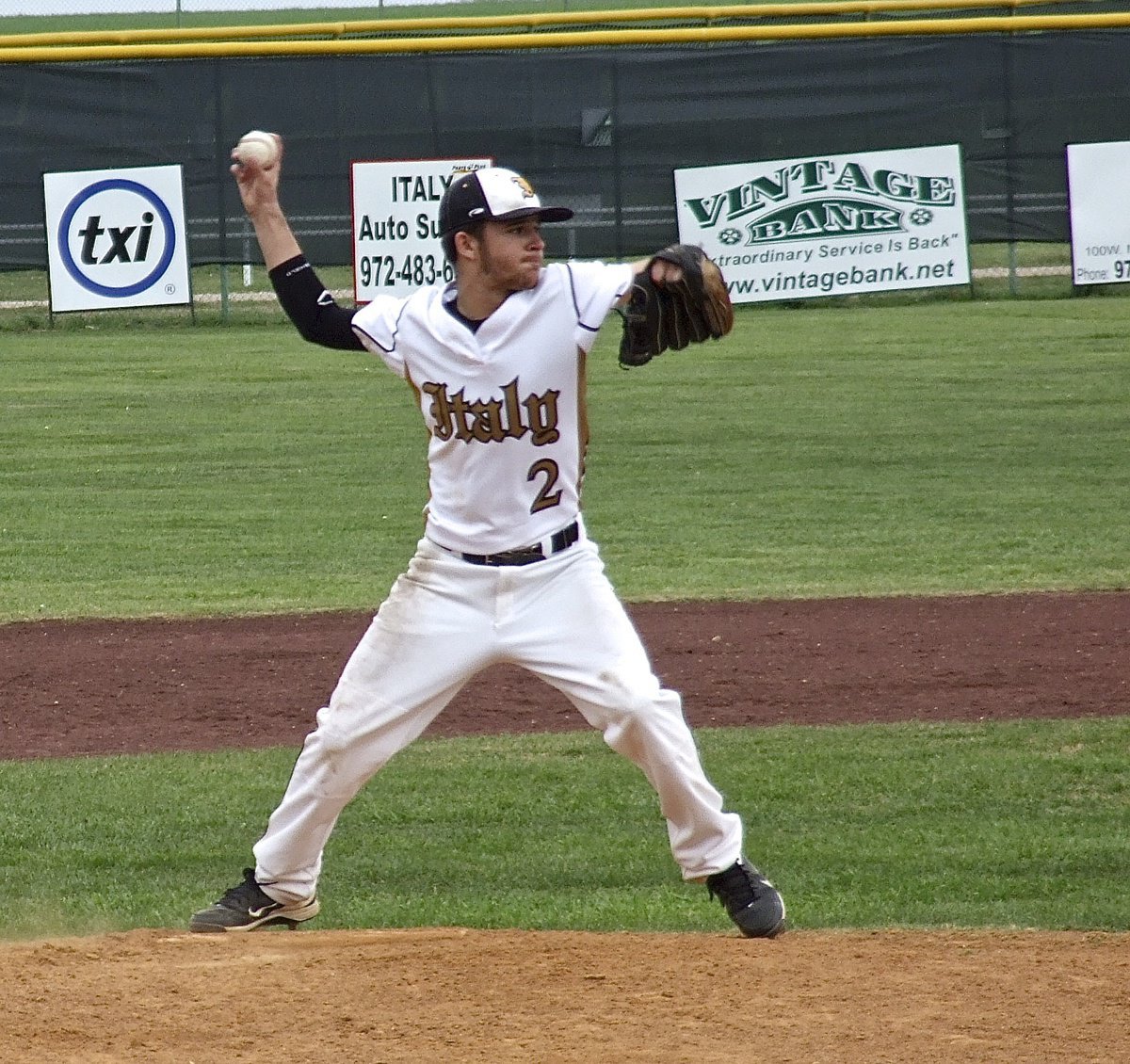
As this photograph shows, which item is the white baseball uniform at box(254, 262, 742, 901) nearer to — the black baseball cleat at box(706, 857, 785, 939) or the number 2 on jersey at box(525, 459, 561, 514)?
the number 2 on jersey at box(525, 459, 561, 514)

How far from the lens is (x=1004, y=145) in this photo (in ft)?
58.3

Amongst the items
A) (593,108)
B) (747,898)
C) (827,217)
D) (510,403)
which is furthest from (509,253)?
(593,108)

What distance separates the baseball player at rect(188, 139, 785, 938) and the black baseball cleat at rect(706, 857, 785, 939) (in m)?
0.07

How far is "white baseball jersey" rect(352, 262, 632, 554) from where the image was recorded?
14.1ft

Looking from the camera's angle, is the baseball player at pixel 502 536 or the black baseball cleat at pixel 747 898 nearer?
the baseball player at pixel 502 536

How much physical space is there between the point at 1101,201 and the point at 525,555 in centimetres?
1433

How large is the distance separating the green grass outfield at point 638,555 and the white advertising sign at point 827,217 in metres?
0.63

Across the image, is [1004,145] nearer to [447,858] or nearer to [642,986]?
[447,858]

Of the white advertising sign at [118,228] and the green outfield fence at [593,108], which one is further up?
the green outfield fence at [593,108]

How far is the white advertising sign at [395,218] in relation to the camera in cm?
1705

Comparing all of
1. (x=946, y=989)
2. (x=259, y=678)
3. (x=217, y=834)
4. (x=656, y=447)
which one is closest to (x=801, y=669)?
(x=259, y=678)

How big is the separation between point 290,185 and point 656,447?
5.95 m

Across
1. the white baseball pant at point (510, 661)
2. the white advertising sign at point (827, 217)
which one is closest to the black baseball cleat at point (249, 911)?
the white baseball pant at point (510, 661)

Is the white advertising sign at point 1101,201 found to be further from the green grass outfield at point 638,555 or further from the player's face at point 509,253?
the player's face at point 509,253
